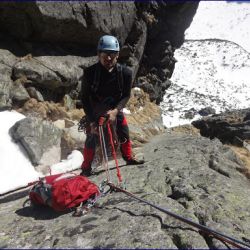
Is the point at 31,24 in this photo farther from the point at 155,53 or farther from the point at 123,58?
→ the point at 155,53

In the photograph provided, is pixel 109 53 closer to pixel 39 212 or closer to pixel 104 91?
pixel 104 91

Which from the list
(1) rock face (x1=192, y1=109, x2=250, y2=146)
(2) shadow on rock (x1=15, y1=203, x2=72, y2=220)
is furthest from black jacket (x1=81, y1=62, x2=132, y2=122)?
(1) rock face (x1=192, y1=109, x2=250, y2=146)

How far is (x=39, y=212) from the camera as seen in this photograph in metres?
6.53

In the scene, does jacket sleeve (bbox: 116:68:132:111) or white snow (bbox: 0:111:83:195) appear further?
white snow (bbox: 0:111:83:195)

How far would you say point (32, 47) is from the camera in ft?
47.0

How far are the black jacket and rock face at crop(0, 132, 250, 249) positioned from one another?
1.41 meters

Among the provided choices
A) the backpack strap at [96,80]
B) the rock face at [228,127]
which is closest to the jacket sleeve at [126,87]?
the backpack strap at [96,80]

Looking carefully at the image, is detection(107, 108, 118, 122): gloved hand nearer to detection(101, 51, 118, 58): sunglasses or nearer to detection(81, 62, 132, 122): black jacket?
detection(81, 62, 132, 122): black jacket

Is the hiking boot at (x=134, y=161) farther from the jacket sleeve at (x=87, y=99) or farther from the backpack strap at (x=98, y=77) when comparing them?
the backpack strap at (x=98, y=77)

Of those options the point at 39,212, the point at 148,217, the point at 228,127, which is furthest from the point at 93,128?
the point at 228,127

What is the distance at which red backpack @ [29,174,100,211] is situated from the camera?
6020 mm

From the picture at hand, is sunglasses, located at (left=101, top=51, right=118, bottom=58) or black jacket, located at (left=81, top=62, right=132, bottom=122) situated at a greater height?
sunglasses, located at (left=101, top=51, right=118, bottom=58)

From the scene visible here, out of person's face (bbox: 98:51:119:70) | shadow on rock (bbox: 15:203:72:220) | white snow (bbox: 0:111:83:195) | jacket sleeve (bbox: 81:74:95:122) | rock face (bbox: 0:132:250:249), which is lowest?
rock face (bbox: 0:132:250:249)

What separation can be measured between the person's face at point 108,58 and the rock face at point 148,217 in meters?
2.21
